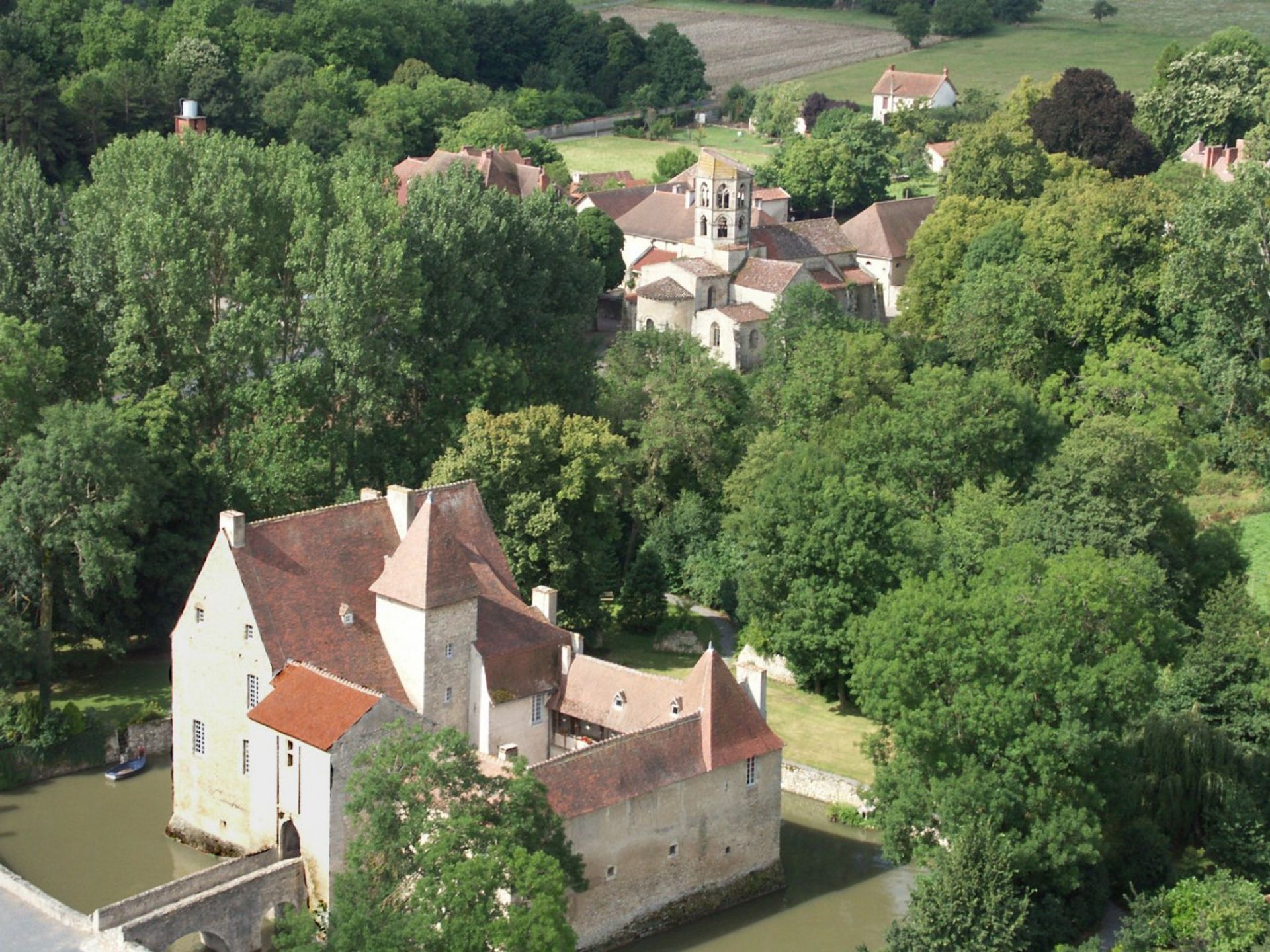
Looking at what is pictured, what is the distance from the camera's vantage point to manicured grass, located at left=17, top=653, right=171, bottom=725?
53.7 meters

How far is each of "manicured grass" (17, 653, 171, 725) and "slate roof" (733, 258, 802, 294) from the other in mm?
33378

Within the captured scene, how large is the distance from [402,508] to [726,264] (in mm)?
37433

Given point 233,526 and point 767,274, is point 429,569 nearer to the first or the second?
point 233,526

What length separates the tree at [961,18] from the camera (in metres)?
149

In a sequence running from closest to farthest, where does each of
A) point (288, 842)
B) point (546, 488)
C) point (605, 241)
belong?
point (288, 842) → point (546, 488) → point (605, 241)

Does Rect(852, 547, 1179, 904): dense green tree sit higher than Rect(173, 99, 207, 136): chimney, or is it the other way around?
Rect(173, 99, 207, 136): chimney

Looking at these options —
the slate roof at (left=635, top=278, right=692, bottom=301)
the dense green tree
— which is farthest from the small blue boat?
the slate roof at (left=635, top=278, right=692, bottom=301)

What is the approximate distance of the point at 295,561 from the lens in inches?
1853

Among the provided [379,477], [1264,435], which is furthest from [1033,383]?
[379,477]

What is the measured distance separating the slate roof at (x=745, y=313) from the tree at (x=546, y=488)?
72.4 ft

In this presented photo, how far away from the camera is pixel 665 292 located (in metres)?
82.3

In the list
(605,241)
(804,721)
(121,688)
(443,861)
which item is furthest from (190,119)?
(443,861)

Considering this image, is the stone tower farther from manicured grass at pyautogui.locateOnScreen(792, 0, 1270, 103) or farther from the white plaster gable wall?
manicured grass at pyautogui.locateOnScreen(792, 0, 1270, 103)

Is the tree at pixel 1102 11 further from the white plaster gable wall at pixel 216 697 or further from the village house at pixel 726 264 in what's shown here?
the white plaster gable wall at pixel 216 697
